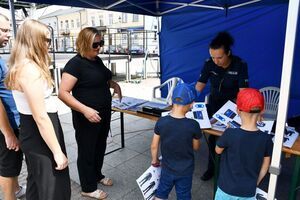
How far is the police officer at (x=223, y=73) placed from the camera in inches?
85.6

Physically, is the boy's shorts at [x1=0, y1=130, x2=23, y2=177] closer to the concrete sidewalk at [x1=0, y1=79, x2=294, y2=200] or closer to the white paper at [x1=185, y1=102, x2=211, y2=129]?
the concrete sidewalk at [x1=0, y1=79, x2=294, y2=200]

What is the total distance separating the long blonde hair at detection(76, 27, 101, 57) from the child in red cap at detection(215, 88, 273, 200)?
115 cm

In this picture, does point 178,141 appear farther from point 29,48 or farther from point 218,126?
point 29,48

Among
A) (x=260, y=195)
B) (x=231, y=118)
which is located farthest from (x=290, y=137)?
(x=260, y=195)

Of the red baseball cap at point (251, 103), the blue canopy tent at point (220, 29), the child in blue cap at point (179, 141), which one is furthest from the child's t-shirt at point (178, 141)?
the blue canopy tent at point (220, 29)

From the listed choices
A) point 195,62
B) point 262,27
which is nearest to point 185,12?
point 195,62

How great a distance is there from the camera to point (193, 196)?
2.32 metres

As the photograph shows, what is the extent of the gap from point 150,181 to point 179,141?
0.41 m

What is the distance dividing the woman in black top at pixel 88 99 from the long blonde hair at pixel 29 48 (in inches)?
21.2

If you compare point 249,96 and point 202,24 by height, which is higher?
point 202,24

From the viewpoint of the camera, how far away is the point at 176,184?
170 centimetres

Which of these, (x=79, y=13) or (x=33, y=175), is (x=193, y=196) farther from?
(x=79, y=13)

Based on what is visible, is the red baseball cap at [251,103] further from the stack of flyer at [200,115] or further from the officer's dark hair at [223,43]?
the officer's dark hair at [223,43]

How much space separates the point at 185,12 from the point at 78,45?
9.42 ft
